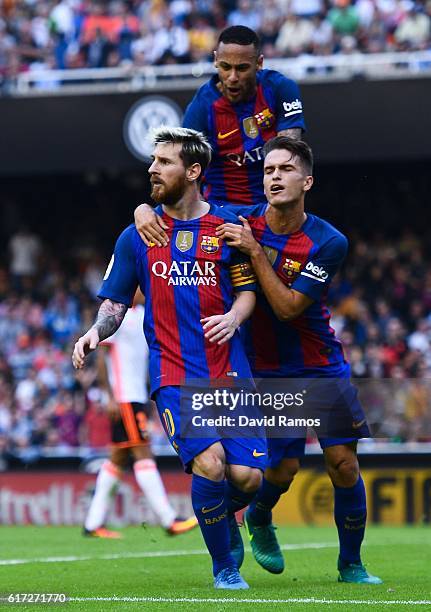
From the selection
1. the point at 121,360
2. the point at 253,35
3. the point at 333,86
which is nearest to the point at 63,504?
the point at 121,360

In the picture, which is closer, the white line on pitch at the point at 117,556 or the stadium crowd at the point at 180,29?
the white line on pitch at the point at 117,556

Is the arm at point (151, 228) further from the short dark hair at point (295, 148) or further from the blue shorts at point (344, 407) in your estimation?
the blue shorts at point (344, 407)

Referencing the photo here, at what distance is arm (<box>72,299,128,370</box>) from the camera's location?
619cm

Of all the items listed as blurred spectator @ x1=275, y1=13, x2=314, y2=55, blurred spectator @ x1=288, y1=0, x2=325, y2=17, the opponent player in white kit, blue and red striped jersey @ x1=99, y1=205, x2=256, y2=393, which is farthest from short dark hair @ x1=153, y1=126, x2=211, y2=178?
blurred spectator @ x1=288, y1=0, x2=325, y2=17

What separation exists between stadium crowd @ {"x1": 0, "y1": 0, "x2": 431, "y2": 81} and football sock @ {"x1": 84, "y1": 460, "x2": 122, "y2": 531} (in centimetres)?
914


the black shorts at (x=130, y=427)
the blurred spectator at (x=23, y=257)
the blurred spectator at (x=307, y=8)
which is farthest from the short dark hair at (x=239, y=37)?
the blurred spectator at (x=23, y=257)

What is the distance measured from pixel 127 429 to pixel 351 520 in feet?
14.3

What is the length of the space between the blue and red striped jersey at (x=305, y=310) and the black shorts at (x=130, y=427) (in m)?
4.13

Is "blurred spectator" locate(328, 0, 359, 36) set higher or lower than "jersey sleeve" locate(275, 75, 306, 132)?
higher

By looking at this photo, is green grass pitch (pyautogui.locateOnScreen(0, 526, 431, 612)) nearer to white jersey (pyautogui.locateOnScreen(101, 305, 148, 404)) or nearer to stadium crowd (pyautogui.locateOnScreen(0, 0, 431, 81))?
white jersey (pyautogui.locateOnScreen(101, 305, 148, 404))

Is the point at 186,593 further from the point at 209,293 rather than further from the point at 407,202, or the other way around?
the point at 407,202

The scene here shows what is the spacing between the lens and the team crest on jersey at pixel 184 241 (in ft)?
21.5

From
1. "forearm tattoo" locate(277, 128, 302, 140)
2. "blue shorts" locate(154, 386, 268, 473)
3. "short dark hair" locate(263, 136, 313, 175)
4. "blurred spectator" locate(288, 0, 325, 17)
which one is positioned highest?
"blurred spectator" locate(288, 0, 325, 17)

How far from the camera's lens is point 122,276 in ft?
21.8
